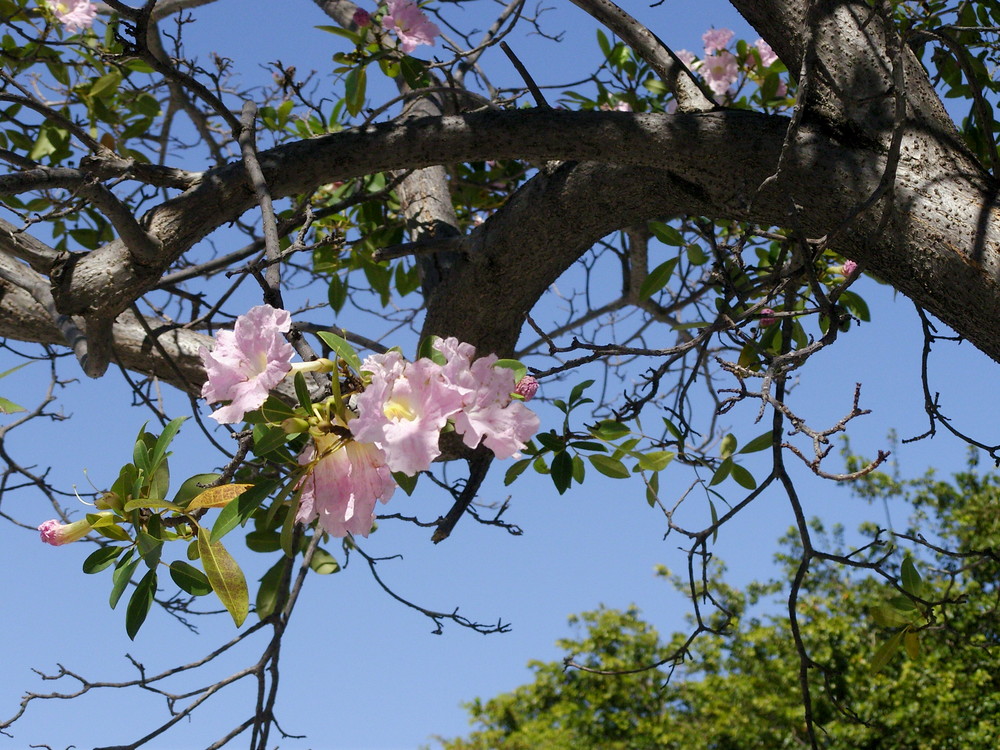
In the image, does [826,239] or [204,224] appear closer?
[826,239]

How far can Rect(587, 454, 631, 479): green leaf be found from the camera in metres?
1.35

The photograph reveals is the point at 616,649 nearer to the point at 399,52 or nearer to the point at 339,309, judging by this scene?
the point at 339,309

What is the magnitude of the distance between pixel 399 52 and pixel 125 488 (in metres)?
1.42

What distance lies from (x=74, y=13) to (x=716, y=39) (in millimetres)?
1771

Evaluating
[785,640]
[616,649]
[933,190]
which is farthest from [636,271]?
[616,649]

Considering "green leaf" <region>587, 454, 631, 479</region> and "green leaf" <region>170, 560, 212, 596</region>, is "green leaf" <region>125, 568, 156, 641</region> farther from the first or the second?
"green leaf" <region>587, 454, 631, 479</region>

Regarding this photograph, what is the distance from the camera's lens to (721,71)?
102 inches

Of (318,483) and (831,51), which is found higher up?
(831,51)

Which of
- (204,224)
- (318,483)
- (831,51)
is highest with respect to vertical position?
(204,224)

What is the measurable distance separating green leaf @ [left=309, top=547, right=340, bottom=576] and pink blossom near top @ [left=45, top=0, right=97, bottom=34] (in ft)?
5.09

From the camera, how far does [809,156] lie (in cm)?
149

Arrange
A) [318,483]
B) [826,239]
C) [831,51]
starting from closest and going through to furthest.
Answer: [318,483] → [826,239] → [831,51]

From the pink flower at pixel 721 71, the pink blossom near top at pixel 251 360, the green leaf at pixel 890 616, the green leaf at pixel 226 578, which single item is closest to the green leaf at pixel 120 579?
the green leaf at pixel 226 578

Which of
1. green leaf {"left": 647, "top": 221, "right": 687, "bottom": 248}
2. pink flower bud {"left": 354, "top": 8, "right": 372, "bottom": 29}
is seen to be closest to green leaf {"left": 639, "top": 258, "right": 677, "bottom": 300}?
green leaf {"left": 647, "top": 221, "right": 687, "bottom": 248}
